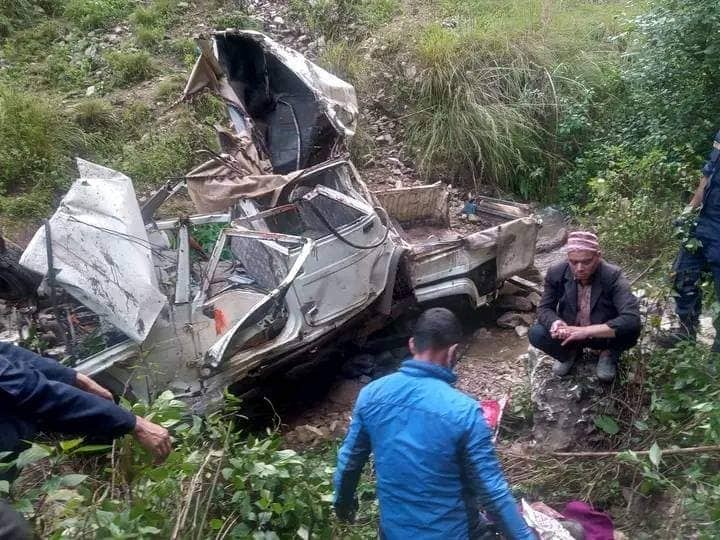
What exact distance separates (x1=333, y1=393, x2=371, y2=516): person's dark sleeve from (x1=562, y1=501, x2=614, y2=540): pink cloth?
1.26 metres

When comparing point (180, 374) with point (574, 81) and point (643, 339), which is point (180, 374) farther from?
point (574, 81)

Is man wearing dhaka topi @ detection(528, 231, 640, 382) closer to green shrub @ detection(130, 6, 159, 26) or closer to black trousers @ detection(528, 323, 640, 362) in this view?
black trousers @ detection(528, 323, 640, 362)

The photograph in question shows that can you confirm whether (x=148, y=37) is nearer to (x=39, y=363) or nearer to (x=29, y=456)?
(x=39, y=363)

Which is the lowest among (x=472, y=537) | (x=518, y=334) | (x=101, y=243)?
(x=518, y=334)

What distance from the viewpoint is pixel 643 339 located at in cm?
405

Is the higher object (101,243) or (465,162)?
(101,243)

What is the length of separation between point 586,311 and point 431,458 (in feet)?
5.88

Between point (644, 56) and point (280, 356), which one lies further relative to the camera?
point (644, 56)

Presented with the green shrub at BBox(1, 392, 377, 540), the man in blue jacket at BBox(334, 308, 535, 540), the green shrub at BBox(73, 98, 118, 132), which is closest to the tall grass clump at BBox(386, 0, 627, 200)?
the green shrub at BBox(73, 98, 118, 132)

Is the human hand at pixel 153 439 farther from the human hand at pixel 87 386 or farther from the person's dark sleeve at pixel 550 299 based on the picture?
the person's dark sleeve at pixel 550 299

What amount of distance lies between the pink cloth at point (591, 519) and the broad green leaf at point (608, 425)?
0.45m

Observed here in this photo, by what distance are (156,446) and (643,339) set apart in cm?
297

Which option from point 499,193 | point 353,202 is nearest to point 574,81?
point 499,193

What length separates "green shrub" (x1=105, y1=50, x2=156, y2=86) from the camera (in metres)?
10.1
